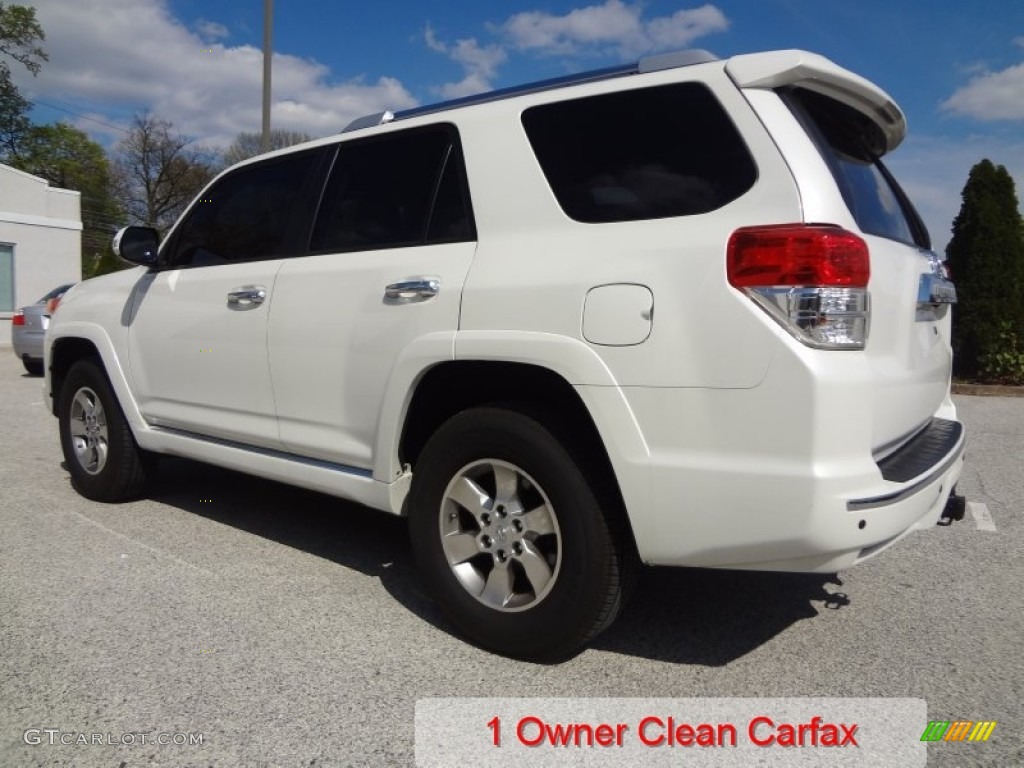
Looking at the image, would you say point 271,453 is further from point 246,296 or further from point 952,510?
point 952,510

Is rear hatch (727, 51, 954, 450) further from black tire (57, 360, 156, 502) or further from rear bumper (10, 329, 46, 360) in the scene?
rear bumper (10, 329, 46, 360)

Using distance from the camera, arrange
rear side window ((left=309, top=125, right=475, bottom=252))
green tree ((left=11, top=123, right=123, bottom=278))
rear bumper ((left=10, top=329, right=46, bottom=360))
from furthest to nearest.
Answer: green tree ((left=11, top=123, right=123, bottom=278)), rear bumper ((left=10, top=329, right=46, bottom=360)), rear side window ((left=309, top=125, right=475, bottom=252))

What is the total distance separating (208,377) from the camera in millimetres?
3967

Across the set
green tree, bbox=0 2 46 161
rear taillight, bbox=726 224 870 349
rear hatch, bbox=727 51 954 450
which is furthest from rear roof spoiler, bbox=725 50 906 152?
green tree, bbox=0 2 46 161

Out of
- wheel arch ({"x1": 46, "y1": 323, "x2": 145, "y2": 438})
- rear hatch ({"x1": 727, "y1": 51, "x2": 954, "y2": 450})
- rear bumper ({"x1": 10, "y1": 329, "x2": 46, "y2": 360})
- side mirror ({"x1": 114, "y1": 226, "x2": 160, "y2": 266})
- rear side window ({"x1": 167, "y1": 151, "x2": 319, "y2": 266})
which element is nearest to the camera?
rear hatch ({"x1": 727, "y1": 51, "x2": 954, "y2": 450})

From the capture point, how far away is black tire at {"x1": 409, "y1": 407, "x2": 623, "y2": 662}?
8.48ft

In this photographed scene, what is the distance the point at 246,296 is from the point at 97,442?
6.01ft

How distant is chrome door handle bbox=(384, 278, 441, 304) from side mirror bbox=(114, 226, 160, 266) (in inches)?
76.3

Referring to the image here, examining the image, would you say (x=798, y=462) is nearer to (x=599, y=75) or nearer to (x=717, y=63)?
(x=717, y=63)

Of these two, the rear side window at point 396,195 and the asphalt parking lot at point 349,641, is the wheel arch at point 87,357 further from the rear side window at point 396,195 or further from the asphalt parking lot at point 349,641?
the rear side window at point 396,195

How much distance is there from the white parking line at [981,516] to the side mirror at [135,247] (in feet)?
16.1

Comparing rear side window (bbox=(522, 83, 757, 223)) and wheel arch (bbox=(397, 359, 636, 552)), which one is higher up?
rear side window (bbox=(522, 83, 757, 223))

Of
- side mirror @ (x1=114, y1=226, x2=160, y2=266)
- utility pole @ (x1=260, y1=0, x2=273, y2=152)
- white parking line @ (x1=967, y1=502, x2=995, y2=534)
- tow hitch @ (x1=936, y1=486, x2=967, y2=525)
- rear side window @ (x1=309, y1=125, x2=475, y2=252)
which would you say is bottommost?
white parking line @ (x1=967, y1=502, x2=995, y2=534)

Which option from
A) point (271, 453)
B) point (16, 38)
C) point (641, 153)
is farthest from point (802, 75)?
point (16, 38)
